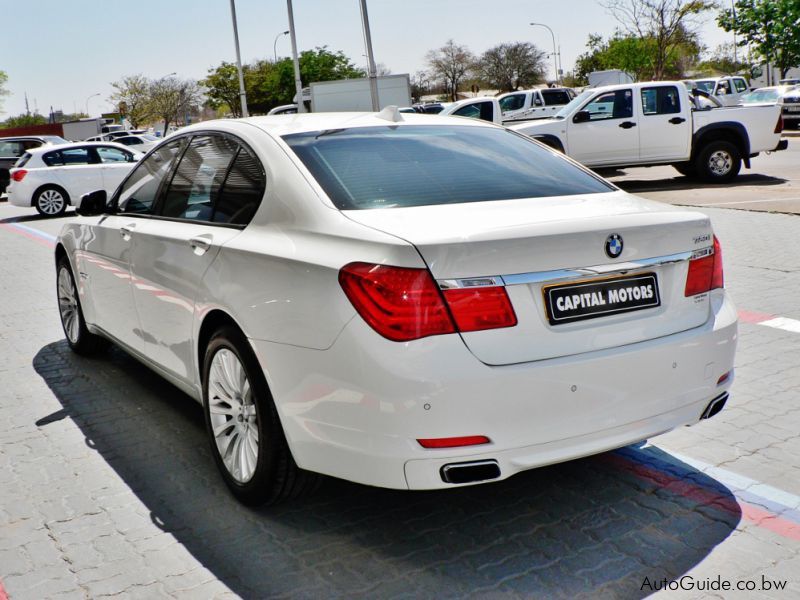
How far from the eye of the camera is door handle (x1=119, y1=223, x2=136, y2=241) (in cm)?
478

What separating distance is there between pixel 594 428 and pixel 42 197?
19678 mm

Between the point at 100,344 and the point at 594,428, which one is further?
the point at 100,344

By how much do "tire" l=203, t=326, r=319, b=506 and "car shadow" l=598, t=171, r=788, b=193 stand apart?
14.2m

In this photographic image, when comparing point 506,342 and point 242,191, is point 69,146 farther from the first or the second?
point 506,342

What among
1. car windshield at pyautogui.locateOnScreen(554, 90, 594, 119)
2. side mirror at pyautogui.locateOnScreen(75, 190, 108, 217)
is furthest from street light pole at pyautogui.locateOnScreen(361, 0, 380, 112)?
side mirror at pyautogui.locateOnScreen(75, 190, 108, 217)

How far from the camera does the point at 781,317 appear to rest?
21.5ft

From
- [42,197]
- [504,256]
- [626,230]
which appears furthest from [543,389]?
[42,197]

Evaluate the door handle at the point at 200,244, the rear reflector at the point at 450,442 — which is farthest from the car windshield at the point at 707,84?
the rear reflector at the point at 450,442

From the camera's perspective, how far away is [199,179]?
426 cm

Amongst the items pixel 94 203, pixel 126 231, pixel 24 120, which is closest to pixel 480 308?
pixel 126 231

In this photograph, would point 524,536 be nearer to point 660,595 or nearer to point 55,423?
point 660,595

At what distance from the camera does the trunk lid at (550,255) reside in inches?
112

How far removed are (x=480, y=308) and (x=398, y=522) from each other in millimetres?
1127

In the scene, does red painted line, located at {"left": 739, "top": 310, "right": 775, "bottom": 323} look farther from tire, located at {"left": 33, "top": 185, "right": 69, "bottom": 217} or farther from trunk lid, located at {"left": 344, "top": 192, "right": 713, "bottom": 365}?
tire, located at {"left": 33, "top": 185, "right": 69, "bottom": 217}
